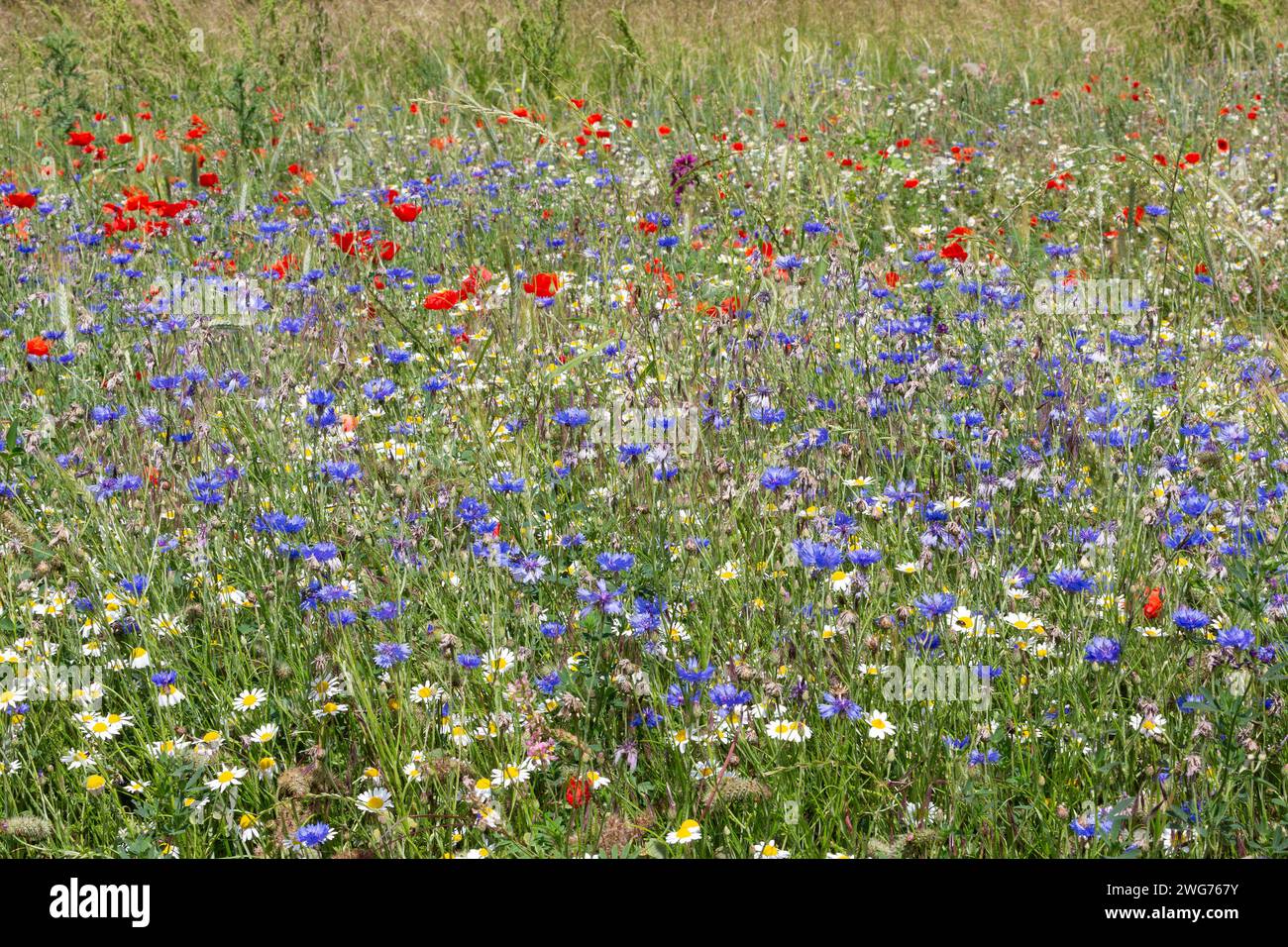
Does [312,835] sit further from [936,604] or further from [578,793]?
[936,604]

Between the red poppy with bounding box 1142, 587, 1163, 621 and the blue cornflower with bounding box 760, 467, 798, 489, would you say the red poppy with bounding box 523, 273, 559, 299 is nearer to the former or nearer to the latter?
the blue cornflower with bounding box 760, 467, 798, 489

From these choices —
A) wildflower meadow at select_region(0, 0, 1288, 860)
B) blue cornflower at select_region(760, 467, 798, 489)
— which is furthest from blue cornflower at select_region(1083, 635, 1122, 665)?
blue cornflower at select_region(760, 467, 798, 489)

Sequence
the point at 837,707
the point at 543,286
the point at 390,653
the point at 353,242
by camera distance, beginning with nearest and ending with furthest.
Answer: the point at 837,707 → the point at 390,653 → the point at 543,286 → the point at 353,242

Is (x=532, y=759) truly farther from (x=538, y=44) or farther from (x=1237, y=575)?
(x=538, y=44)

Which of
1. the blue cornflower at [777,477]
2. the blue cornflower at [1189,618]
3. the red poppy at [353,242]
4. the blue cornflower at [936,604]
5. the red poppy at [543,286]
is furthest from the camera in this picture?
the red poppy at [353,242]

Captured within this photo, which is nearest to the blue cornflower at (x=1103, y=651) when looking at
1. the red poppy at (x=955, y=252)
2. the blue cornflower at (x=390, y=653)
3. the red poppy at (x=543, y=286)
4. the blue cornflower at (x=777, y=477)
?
the blue cornflower at (x=777, y=477)

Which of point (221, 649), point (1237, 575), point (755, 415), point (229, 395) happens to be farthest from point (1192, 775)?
point (229, 395)

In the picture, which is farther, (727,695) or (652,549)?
(652,549)

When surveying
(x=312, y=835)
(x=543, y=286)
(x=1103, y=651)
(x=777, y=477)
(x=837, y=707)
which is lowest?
(x=312, y=835)

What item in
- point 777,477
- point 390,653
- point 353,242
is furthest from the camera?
point 353,242

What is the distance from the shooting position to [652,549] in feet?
7.08

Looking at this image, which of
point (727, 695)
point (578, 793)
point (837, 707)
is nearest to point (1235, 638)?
point (837, 707)

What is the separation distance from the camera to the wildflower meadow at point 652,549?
170cm

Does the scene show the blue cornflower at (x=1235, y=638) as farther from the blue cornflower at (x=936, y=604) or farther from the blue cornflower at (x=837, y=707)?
the blue cornflower at (x=837, y=707)
